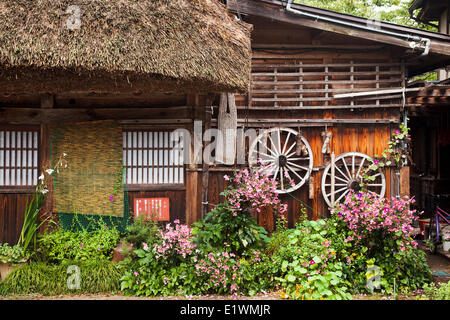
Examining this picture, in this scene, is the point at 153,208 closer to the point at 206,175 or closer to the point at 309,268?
the point at 206,175

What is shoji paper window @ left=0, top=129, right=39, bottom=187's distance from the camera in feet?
20.7

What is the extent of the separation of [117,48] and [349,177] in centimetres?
482

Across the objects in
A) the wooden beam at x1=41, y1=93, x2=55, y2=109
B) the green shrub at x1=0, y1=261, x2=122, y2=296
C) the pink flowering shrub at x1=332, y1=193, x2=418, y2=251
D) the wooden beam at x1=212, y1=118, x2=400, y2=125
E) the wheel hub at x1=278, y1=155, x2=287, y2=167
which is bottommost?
the green shrub at x1=0, y1=261, x2=122, y2=296

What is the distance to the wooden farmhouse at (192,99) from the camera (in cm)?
515

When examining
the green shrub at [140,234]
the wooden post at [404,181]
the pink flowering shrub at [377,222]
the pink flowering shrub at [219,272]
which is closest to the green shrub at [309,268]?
the pink flowering shrub at [377,222]

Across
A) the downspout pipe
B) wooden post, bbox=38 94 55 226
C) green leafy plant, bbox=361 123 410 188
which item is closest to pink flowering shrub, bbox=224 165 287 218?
green leafy plant, bbox=361 123 410 188

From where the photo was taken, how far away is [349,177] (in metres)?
6.82

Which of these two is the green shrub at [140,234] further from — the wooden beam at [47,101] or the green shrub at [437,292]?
the green shrub at [437,292]

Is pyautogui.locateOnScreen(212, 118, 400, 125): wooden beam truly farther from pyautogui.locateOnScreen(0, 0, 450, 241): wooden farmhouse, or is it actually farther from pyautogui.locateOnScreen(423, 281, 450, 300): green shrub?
pyautogui.locateOnScreen(423, 281, 450, 300): green shrub

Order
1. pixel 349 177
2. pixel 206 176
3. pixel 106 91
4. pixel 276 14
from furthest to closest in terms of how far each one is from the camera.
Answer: pixel 349 177 → pixel 206 176 → pixel 276 14 → pixel 106 91

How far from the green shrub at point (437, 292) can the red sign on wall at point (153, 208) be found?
427 cm

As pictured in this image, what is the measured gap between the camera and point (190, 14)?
5688mm

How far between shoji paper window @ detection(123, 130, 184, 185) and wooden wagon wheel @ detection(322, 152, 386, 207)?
2.85m

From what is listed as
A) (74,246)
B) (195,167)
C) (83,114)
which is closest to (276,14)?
(195,167)
